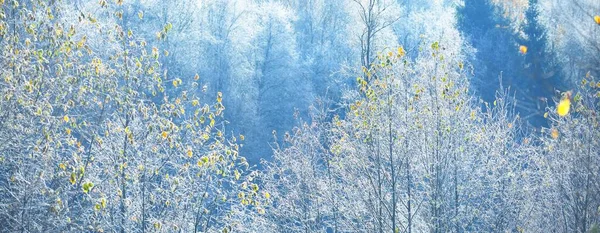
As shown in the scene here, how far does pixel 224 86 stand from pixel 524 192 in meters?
20.9

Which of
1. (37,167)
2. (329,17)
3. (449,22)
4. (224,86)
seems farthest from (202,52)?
A: (37,167)

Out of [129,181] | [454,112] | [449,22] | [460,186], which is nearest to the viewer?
[129,181]

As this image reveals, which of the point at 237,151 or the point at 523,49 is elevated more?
the point at 523,49

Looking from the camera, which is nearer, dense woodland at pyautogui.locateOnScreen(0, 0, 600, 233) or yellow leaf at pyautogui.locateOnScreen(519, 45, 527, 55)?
dense woodland at pyautogui.locateOnScreen(0, 0, 600, 233)

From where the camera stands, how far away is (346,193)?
990 centimetres

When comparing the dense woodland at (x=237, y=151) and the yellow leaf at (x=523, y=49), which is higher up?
the yellow leaf at (x=523, y=49)

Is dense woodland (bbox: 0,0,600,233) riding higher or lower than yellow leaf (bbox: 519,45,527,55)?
lower

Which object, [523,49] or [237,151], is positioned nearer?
[237,151]

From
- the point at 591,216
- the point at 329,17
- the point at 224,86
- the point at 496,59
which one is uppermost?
the point at 329,17

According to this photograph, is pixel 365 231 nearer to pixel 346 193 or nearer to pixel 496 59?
pixel 346 193

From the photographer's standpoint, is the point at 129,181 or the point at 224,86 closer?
the point at 129,181

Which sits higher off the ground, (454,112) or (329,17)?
(329,17)

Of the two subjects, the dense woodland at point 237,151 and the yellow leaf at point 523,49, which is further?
the yellow leaf at point 523,49

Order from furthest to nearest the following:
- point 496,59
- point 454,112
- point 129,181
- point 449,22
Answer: point 449,22 < point 496,59 < point 454,112 < point 129,181
